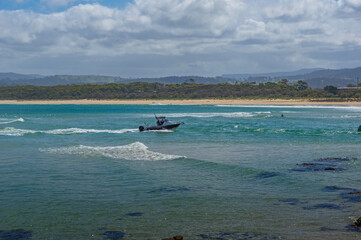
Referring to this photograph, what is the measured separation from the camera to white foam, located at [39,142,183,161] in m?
23.4

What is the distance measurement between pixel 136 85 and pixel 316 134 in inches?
5967

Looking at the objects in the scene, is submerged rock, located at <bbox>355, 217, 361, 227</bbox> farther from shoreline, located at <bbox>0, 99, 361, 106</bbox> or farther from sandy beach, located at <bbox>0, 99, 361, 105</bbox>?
sandy beach, located at <bbox>0, 99, 361, 105</bbox>

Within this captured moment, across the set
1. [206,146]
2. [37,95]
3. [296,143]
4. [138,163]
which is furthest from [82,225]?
→ [37,95]

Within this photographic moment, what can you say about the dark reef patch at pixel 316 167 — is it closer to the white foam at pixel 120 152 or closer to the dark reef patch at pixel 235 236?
the white foam at pixel 120 152

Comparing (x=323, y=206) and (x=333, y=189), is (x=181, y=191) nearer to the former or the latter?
(x=323, y=206)

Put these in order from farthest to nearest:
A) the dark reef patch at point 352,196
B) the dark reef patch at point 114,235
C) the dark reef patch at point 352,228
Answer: the dark reef patch at point 352,196 < the dark reef patch at point 352,228 < the dark reef patch at point 114,235

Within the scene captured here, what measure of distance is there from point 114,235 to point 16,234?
261 centimetres

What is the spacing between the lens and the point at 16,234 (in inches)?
445

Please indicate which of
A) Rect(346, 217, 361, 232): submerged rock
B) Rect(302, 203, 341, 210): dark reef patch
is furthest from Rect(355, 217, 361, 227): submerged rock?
Rect(302, 203, 341, 210): dark reef patch

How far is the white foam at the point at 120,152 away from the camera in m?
23.4

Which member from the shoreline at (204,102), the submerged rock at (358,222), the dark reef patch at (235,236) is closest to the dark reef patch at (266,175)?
→ the submerged rock at (358,222)

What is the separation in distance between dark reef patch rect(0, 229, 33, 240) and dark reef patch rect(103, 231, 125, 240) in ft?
6.53

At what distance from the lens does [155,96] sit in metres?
153

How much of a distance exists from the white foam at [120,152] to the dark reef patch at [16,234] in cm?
1153
